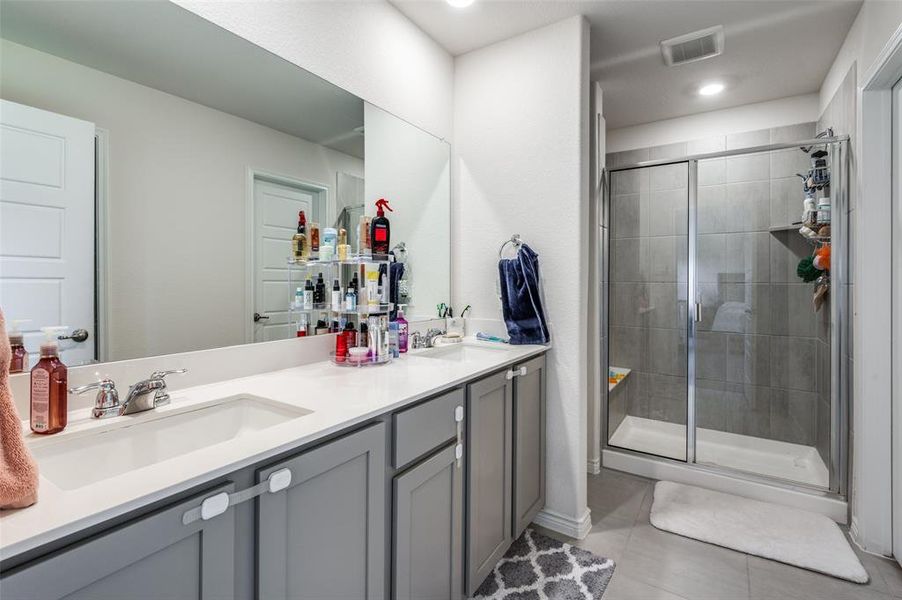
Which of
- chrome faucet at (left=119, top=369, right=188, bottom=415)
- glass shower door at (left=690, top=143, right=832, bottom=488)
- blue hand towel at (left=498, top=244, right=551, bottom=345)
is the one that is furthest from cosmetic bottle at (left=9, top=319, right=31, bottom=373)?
glass shower door at (left=690, top=143, right=832, bottom=488)

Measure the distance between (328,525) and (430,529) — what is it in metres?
0.45

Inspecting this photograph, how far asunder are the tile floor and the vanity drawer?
3.35 feet

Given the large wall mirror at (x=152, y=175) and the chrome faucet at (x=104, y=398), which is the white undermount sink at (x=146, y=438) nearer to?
the chrome faucet at (x=104, y=398)

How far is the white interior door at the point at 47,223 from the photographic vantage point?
97 cm

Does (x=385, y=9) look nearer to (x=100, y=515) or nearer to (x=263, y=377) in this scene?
(x=263, y=377)

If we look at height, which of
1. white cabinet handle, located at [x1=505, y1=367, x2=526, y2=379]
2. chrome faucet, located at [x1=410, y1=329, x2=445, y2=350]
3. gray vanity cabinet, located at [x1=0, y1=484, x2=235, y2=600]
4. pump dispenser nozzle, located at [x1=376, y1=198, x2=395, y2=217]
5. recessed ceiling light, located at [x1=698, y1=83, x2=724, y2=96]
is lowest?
gray vanity cabinet, located at [x1=0, y1=484, x2=235, y2=600]

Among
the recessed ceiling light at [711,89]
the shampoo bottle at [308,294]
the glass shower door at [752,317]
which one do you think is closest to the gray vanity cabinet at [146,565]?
the shampoo bottle at [308,294]

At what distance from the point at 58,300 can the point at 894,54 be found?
9.55 feet

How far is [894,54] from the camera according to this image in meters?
1.63

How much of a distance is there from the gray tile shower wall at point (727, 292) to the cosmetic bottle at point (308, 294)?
7.18 feet

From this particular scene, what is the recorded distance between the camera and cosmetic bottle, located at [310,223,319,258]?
64.7 inches

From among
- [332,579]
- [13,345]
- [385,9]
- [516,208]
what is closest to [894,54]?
[516,208]

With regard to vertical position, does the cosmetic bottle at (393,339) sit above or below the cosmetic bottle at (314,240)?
below

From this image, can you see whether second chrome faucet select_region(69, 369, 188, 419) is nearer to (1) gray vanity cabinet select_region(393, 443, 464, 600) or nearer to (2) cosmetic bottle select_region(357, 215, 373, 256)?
(1) gray vanity cabinet select_region(393, 443, 464, 600)
